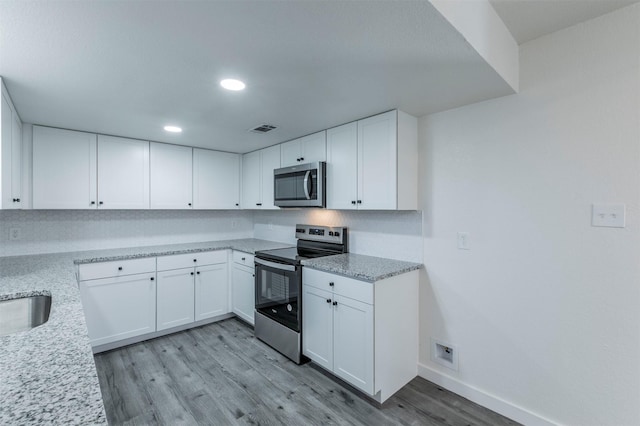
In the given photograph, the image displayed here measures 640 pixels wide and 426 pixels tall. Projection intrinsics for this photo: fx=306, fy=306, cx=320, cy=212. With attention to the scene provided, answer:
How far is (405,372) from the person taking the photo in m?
2.40

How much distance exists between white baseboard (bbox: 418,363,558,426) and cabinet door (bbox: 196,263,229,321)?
7.61 feet

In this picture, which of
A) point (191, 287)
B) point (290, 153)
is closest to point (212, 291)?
point (191, 287)

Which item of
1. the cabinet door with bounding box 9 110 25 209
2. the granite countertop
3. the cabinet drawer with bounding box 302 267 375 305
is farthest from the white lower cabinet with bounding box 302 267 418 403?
the cabinet door with bounding box 9 110 25 209

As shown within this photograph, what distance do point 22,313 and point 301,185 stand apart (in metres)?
2.17

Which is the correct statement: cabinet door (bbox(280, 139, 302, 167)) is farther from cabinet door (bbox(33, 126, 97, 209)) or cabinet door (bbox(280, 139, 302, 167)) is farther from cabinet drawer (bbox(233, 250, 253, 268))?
cabinet door (bbox(33, 126, 97, 209))

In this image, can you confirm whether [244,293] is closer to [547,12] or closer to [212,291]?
[212,291]

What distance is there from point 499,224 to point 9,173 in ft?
11.0

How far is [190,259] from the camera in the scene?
3.43m

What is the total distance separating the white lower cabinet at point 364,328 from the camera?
2.13 meters

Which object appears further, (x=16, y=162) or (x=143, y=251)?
(x=143, y=251)

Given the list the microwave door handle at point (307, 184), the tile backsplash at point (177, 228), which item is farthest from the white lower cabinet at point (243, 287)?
the microwave door handle at point (307, 184)

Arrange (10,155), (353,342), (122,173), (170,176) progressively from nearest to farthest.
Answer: (10,155), (353,342), (122,173), (170,176)

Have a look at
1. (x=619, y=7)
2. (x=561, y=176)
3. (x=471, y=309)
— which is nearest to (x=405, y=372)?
(x=471, y=309)

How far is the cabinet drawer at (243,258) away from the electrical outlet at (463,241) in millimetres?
2107
